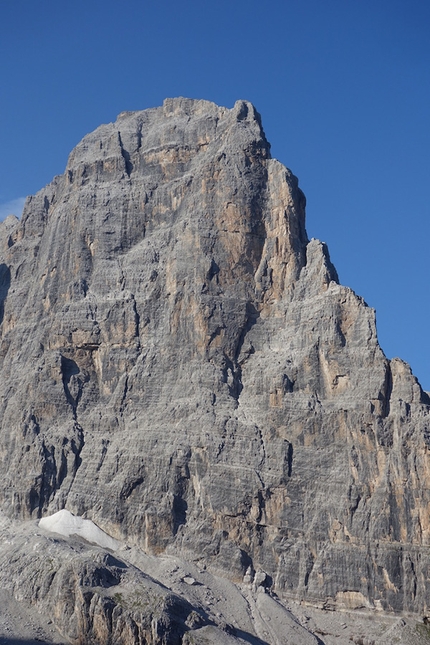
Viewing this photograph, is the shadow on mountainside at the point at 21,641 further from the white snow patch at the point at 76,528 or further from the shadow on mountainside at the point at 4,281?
the shadow on mountainside at the point at 4,281

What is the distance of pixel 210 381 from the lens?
296 feet

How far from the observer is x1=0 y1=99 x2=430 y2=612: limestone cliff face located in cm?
8075

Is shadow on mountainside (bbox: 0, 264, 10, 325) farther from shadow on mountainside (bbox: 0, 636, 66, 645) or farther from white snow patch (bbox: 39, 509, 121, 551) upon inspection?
shadow on mountainside (bbox: 0, 636, 66, 645)

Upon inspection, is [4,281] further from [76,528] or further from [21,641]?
[21,641]

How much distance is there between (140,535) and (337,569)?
18341 millimetres

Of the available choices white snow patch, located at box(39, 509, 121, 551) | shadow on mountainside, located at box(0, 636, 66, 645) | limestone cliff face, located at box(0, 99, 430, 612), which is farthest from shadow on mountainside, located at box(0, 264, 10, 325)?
shadow on mountainside, located at box(0, 636, 66, 645)

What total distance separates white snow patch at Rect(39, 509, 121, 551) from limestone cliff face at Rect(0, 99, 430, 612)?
1.38m

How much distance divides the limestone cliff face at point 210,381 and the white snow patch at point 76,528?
1.38 m

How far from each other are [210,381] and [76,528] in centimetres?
1906

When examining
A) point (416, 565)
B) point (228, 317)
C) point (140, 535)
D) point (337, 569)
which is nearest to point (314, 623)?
point (337, 569)

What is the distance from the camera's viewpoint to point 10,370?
10356 cm

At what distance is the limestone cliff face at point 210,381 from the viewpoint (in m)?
80.8

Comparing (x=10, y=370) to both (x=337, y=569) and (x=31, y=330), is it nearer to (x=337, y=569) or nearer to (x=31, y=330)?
(x=31, y=330)

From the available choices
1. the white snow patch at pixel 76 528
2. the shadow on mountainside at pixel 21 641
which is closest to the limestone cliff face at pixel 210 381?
the white snow patch at pixel 76 528
